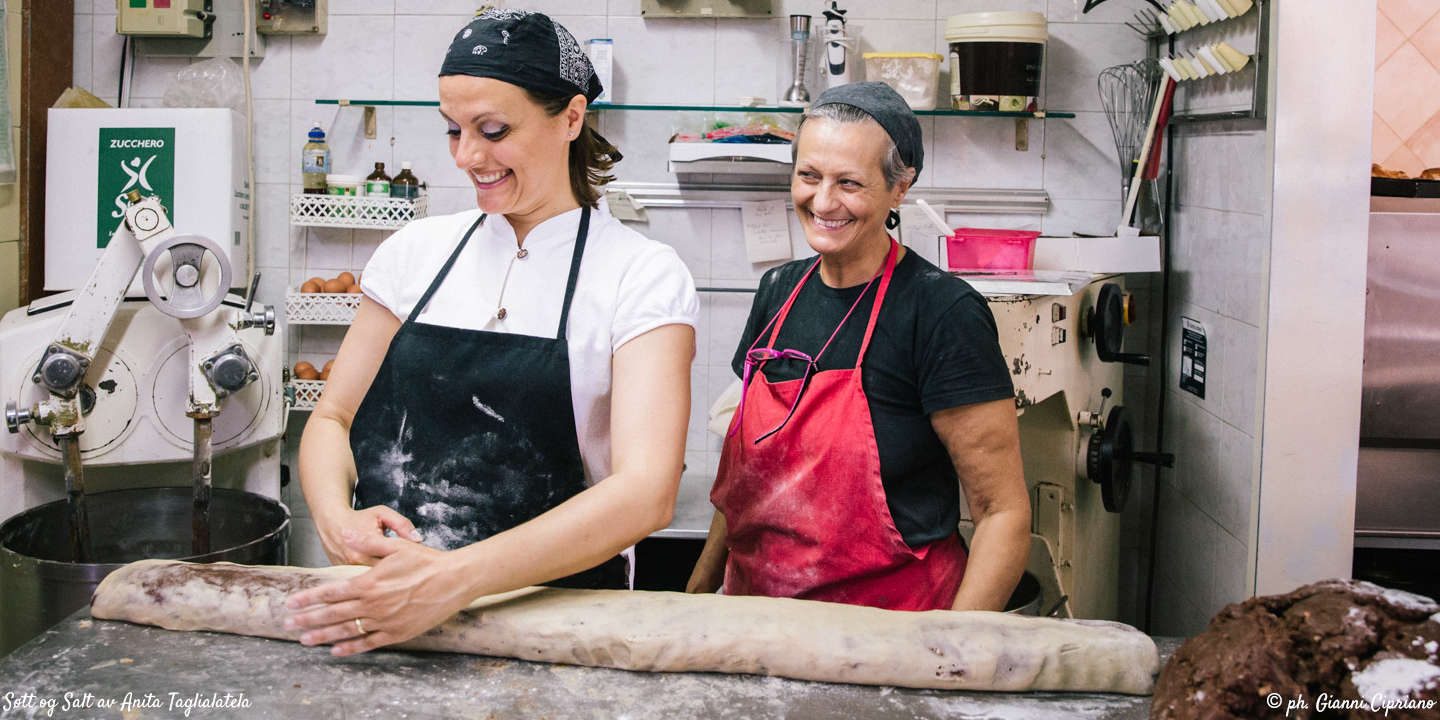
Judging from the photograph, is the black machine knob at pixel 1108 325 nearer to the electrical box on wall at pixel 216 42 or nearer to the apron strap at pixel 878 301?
→ the apron strap at pixel 878 301

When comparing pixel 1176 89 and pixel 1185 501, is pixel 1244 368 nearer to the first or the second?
pixel 1185 501

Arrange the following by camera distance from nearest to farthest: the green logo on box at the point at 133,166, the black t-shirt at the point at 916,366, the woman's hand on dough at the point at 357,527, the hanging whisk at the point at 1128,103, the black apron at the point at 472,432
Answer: the woman's hand on dough at the point at 357,527, the black apron at the point at 472,432, the black t-shirt at the point at 916,366, the green logo on box at the point at 133,166, the hanging whisk at the point at 1128,103

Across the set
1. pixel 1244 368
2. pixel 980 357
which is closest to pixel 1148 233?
pixel 1244 368

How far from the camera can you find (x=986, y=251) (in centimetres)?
259

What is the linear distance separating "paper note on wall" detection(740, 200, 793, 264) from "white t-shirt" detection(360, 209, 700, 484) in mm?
1615

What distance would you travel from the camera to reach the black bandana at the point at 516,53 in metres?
1.60

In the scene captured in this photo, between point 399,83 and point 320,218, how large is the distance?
459mm

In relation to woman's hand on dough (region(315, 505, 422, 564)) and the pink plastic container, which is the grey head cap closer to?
the pink plastic container

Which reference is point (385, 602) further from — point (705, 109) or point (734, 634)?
point (705, 109)

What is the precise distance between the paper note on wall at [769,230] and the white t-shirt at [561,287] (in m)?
1.61

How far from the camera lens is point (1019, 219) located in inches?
133

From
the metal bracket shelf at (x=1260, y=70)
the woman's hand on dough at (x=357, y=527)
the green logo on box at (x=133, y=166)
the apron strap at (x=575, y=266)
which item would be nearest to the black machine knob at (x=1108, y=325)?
the metal bracket shelf at (x=1260, y=70)

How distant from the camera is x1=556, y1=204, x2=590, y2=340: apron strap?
1689mm

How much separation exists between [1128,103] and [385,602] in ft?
8.51
